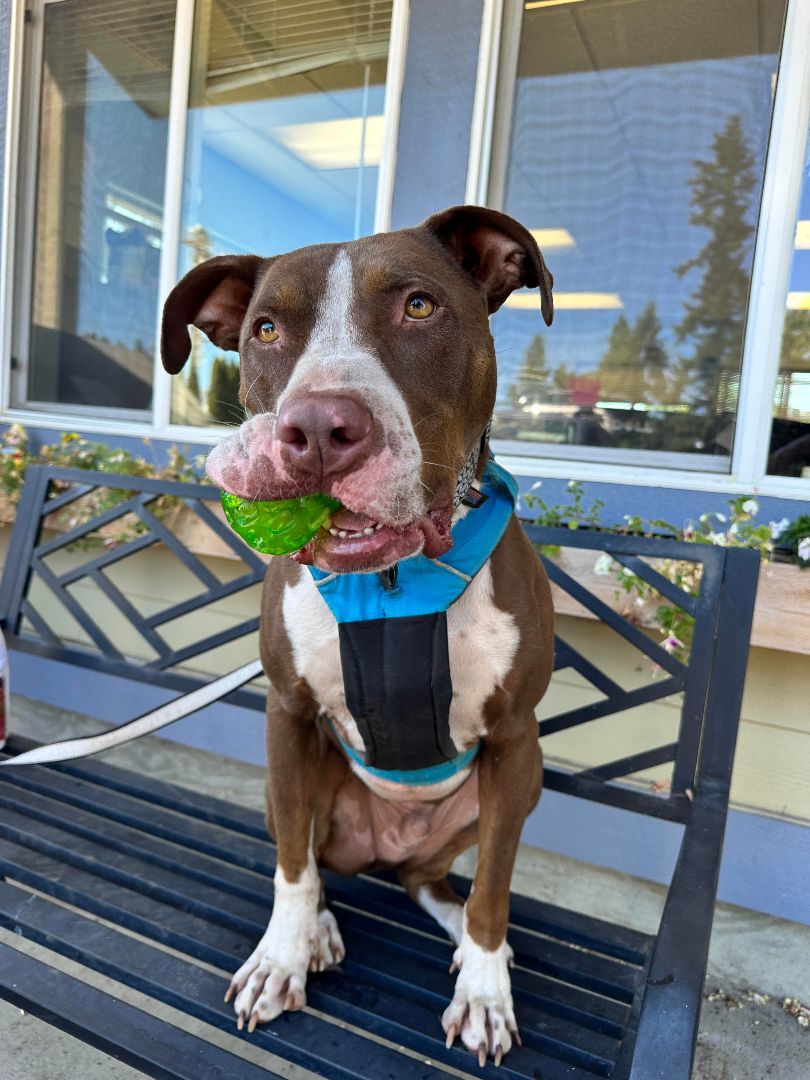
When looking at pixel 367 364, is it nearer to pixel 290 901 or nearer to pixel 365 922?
pixel 290 901

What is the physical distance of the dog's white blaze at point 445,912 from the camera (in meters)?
1.81

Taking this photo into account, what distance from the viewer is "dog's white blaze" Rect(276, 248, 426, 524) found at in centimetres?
118

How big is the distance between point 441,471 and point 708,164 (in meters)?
2.91

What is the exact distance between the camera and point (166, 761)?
3693 millimetres

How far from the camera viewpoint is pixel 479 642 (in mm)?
1602

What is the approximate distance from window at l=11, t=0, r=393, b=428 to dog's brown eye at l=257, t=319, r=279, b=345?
8.20 feet

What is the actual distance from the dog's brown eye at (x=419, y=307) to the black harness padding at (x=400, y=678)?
1.88 feet

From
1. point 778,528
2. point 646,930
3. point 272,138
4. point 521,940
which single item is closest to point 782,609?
point 778,528

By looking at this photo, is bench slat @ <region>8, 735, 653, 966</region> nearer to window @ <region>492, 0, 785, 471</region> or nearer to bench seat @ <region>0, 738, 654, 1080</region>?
bench seat @ <region>0, 738, 654, 1080</region>

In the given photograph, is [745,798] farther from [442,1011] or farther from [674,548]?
[442,1011]

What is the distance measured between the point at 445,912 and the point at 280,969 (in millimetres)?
466

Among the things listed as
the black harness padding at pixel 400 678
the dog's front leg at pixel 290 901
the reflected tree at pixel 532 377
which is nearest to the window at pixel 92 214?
the reflected tree at pixel 532 377

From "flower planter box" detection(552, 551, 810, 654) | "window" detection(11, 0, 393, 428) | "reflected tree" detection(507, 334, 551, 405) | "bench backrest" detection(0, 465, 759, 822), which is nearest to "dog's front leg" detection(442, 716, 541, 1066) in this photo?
"bench backrest" detection(0, 465, 759, 822)

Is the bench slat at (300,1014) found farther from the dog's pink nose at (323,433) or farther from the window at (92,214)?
the window at (92,214)
